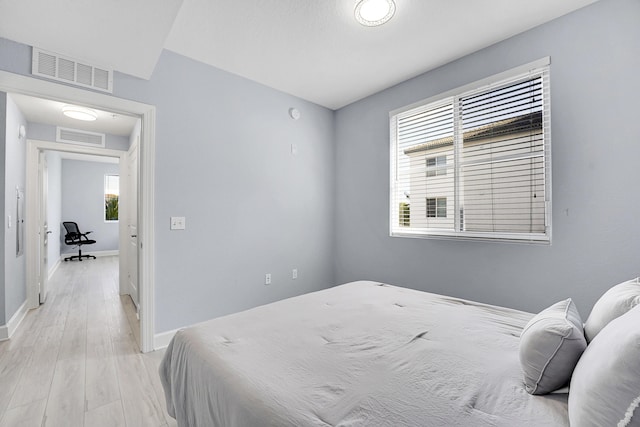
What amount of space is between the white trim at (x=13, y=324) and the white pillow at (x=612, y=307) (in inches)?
168

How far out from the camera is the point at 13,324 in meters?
2.83

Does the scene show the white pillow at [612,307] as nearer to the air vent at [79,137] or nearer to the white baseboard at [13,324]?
the white baseboard at [13,324]

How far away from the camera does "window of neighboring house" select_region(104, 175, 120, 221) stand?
8000mm

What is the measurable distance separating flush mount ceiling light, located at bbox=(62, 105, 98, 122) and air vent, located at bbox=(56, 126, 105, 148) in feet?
2.02

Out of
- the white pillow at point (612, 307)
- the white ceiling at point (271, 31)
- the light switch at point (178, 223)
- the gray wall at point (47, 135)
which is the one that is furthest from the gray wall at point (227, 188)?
the white pillow at point (612, 307)

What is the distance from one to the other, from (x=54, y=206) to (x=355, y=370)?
813 centimetres

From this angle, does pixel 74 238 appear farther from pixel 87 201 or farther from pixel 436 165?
pixel 436 165

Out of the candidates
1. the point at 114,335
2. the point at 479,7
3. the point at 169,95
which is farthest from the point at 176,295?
the point at 479,7

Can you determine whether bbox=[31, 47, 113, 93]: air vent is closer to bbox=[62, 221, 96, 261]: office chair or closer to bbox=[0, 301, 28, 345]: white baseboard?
bbox=[0, 301, 28, 345]: white baseboard

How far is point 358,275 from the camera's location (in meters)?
3.62

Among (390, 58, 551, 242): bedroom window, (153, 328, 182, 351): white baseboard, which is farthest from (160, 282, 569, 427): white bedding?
(153, 328, 182, 351): white baseboard

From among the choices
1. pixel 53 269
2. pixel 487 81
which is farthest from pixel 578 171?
pixel 53 269

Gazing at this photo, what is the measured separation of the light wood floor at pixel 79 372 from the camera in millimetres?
1660

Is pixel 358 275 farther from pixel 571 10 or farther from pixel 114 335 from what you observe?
pixel 571 10
